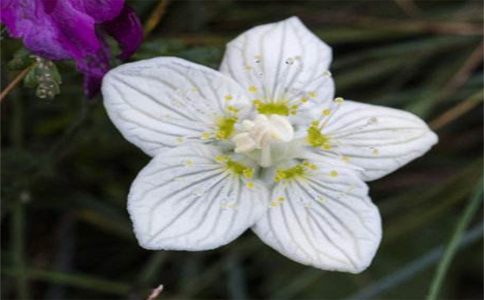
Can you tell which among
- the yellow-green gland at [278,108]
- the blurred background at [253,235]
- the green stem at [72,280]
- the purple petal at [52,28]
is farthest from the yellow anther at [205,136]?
the green stem at [72,280]

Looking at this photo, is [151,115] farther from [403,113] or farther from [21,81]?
[403,113]

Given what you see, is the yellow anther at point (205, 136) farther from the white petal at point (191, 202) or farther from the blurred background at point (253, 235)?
the blurred background at point (253, 235)

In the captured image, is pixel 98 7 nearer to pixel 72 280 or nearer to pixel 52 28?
pixel 52 28

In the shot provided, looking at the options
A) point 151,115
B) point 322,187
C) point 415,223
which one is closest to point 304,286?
point 415,223

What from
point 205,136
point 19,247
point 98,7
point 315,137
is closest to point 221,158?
point 205,136

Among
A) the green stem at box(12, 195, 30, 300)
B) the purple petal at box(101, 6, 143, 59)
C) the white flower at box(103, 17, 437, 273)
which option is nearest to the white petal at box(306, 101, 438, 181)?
the white flower at box(103, 17, 437, 273)

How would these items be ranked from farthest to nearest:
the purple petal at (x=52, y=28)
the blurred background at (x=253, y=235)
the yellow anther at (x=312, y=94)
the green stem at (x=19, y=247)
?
the blurred background at (x=253, y=235) < the green stem at (x=19, y=247) < the yellow anther at (x=312, y=94) < the purple petal at (x=52, y=28)
